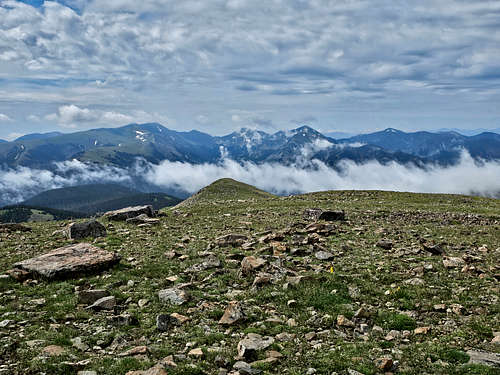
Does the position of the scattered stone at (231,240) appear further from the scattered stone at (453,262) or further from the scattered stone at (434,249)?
the scattered stone at (453,262)

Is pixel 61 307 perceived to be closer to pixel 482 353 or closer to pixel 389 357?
pixel 389 357

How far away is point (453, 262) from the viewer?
62.3 ft

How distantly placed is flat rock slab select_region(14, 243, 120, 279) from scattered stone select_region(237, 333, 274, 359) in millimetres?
10711

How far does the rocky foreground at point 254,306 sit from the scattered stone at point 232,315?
5 centimetres

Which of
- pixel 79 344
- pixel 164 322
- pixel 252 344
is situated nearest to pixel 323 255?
pixel 252 344

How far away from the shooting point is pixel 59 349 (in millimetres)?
10734

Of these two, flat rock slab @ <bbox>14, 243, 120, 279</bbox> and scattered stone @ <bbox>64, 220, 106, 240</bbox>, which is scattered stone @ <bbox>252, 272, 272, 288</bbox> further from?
scattered stone @ <bbox>64, 220, 106, 240</bbox>

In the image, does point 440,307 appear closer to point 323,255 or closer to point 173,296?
point 323,255

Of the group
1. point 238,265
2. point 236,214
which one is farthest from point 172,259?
point 236,214

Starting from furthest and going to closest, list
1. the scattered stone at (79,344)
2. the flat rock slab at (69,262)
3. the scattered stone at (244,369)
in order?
the flat rock slab at (69,262)
the scattered stone at (79,344)
the scattered stone at (244,369)

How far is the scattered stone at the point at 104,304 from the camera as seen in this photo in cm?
1412

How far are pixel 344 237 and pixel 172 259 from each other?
1298cm

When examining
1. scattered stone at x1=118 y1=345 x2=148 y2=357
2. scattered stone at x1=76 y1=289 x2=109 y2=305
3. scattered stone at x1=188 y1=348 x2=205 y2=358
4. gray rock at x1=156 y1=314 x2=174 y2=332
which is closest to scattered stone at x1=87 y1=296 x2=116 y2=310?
scattered stone at x1=76 y1=289 x2=109 y2=305

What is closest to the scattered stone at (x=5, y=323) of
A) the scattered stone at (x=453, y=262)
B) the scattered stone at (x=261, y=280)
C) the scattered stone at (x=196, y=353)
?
the scattered stone at (x=196, y=353)
